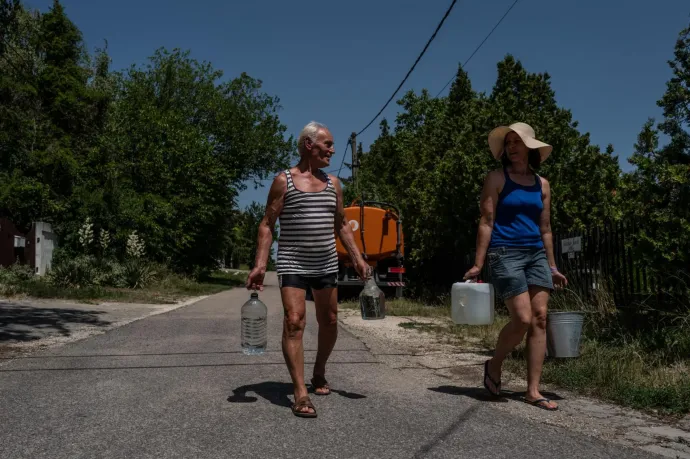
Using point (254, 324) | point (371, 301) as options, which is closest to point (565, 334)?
A: point (371, 301)

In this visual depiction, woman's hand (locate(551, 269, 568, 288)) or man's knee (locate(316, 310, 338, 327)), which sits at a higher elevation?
woman's hand (locate(551, 269, 568, 288))

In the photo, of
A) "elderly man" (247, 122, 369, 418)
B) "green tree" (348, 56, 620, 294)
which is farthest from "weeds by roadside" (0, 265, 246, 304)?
"elderly man" (247, 122, 369, 418)

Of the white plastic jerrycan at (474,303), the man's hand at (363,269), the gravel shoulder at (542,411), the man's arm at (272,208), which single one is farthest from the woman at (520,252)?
the man's arm at (272,208)

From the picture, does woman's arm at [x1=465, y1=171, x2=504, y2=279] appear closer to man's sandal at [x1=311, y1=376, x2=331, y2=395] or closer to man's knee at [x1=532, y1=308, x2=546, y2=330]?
man's knee at [x1=532, y1=308, x2=546, y2=330]

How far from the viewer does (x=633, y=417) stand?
4586mm

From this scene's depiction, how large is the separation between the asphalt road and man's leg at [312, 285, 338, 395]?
22 cm

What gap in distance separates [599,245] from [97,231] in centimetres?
2034

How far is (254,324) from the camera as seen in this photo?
514cm

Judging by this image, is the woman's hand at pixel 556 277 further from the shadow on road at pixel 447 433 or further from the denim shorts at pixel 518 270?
the shadow on road at pixel 447 433

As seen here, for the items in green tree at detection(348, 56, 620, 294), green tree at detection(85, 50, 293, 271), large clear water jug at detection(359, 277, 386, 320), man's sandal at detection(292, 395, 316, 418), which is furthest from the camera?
green tree at detection(85, 50, 293, 271)

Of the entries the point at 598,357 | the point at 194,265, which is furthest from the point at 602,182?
the point at 194,265

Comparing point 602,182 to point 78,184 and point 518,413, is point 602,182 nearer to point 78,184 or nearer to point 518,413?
point 518,413

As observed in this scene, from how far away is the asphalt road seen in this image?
3.64 metres

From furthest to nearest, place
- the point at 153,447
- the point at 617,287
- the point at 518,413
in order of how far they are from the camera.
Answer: the point at 617,287 < the point at 518,413 < the point at 153,447
